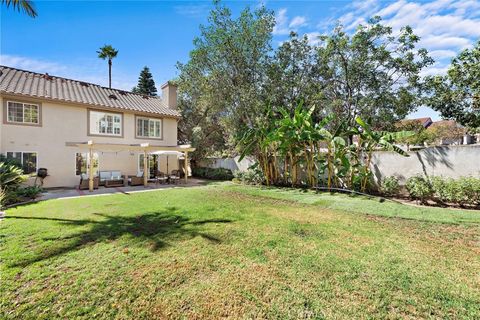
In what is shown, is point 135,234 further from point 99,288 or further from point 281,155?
point 281,155

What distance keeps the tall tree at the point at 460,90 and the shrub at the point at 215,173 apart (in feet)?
50.4

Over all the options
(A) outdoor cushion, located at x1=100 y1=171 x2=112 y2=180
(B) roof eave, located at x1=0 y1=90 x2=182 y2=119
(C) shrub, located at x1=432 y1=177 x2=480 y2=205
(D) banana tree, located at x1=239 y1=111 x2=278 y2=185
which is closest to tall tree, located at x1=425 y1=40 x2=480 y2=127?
(C) shrub, located at x1=432 y1=177 x2=480 y2=205

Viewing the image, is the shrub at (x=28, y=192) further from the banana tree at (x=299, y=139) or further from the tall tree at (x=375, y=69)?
the tall tree at (x=375, y=69)

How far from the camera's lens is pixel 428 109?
1606 cm

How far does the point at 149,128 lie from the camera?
66.6 ft

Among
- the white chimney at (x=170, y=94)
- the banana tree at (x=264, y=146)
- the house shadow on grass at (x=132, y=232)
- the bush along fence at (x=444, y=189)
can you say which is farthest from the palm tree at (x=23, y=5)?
the bush along fence at (x=444, y=189)

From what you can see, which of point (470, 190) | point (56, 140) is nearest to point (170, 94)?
point (56, 140)

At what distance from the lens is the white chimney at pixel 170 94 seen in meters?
22.0

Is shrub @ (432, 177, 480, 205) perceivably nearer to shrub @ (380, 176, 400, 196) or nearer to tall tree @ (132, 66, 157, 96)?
shrub @ (380, 176, 400, 196)

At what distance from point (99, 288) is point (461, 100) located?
832 inches

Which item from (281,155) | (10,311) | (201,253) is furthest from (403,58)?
(10,311)

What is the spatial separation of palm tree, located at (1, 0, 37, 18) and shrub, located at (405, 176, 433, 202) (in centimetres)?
1648

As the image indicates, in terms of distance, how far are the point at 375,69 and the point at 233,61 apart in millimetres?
9466

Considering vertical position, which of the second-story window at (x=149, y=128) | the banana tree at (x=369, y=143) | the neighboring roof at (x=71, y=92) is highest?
the neighboring roof at (x=71, y=92)
